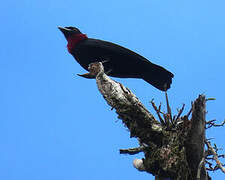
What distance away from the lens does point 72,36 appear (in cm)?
632

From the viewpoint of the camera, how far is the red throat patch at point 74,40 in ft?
20.1

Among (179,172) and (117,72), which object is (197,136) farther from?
(117,72)

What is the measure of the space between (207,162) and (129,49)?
252 cm

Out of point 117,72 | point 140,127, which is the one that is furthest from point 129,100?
point 117,72

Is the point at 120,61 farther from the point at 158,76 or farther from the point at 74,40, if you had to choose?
the point at 74,40

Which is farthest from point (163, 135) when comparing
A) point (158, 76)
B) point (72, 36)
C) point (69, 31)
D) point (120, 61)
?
point (69, 31)

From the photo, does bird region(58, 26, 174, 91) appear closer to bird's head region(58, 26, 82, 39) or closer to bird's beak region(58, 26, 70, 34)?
bird's head region(58, 26, 82, 39)

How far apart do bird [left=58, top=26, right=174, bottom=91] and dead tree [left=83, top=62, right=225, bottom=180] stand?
120 centimetres

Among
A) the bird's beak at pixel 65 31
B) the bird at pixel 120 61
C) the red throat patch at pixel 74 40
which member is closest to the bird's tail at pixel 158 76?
the bird at pixel 120 61

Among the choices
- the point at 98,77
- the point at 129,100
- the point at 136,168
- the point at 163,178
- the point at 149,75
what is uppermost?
the point at 149,75

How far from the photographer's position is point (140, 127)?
404 centimetres

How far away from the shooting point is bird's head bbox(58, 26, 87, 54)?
241 inches

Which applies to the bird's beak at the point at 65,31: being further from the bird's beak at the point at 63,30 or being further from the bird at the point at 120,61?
the bird at the point at 120,61

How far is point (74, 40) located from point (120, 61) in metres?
1.10
